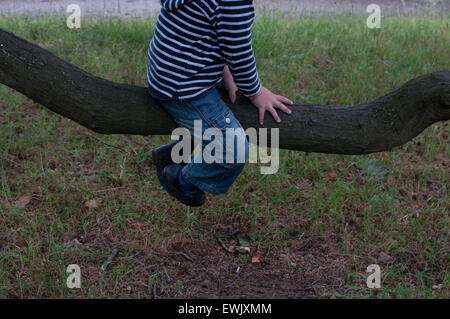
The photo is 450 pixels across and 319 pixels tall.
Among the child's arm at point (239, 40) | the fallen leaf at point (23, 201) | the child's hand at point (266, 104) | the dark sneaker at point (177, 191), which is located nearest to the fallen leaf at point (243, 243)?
the dark sneaker at point (177, 191)

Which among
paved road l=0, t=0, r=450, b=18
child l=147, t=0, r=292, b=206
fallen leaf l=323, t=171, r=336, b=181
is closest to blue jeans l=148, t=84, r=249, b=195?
child l=147, t=0, r=292, b=206

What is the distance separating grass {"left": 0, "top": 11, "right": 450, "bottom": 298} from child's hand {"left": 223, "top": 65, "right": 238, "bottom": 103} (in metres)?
1.12

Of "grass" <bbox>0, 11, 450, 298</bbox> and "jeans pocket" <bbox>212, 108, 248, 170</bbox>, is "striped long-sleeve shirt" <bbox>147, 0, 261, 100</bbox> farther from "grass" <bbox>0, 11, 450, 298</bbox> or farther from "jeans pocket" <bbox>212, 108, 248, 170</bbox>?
"grass" <bbox>0, 11, 450, 298</bbox>

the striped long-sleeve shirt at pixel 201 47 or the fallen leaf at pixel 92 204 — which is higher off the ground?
the striped long-sleeve shirt at pixel 201 47

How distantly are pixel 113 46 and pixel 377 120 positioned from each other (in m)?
3.12

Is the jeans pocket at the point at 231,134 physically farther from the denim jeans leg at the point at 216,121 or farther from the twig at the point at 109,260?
the twig at the point at 109,260

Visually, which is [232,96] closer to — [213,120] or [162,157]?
[213,120]

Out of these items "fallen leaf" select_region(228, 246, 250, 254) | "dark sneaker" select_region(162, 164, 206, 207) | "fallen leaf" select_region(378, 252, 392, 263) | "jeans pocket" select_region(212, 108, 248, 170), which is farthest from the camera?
"fallen leaf" select_region(228, 246, 250, 254)

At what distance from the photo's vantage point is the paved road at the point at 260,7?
619 cm

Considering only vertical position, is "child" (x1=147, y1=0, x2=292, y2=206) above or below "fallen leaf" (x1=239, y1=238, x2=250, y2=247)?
above

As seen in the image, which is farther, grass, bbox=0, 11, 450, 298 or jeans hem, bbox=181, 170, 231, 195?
A: grass, bbox=0, 11, 450, 298

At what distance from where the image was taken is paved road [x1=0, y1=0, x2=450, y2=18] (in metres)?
6.19

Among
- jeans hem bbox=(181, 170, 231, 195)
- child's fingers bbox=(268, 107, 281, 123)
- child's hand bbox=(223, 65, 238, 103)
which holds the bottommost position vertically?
jeans hem bbox=(181, 170, 231, 195)

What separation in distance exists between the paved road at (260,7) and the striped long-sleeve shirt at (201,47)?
3.93 metres
